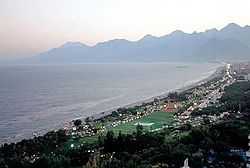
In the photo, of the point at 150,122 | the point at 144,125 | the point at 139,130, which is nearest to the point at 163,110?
the point at 150,122

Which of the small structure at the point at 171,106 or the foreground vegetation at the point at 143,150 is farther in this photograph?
the small structure at the point at 171,106

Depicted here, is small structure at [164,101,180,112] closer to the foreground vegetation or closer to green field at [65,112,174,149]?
green field at [65,112,174,149]

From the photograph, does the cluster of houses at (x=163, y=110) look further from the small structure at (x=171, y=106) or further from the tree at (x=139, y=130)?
the tree at (x=139, y=130)

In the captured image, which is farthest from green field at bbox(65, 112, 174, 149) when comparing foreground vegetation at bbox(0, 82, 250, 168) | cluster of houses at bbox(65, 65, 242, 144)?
cluster of houses at bbox(65, 65, 242, 144)

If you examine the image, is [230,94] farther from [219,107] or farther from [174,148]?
[174,148]

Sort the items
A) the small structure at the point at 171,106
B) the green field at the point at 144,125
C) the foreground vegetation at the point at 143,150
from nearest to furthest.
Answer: the foreground vegetation at the point at 143,150, the green field at the point at 144,125, the small structure at the point at 171,106

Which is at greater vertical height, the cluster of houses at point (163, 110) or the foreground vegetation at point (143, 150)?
the foreground vegetation at point (143, 150)

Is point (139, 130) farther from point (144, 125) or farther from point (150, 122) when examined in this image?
point (150, 122)

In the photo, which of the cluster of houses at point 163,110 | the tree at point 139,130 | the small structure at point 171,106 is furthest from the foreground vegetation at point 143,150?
the small structure at point 171,106

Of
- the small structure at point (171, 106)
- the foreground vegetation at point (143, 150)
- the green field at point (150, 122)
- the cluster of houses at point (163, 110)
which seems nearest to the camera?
the foreground vegetation at point (143, 150)

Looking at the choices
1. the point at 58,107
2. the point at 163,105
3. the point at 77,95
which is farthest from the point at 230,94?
the point at 77,95
